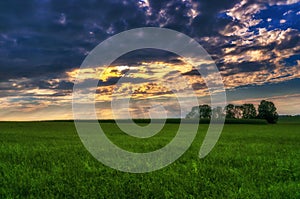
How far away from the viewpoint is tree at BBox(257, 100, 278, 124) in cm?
11125

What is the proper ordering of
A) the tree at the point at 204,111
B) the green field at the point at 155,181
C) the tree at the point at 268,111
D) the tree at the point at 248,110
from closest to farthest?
the green field at the point at 155,181
the tree at the point at 268,111
the tree at the point at 204,111
the tree at the point at 248,110

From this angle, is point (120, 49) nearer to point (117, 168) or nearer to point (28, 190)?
point (117, 168)

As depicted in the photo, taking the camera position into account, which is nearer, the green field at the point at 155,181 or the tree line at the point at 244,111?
the green field at the point at 155,181

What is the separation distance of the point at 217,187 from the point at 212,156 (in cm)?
551

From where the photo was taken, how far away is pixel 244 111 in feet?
396

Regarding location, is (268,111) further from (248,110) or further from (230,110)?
(230,110)

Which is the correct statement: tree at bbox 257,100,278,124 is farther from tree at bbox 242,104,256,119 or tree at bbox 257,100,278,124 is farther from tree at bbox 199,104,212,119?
tree at bbox 199,104,212,119

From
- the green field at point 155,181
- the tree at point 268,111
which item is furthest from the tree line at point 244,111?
the green field at point 155,181

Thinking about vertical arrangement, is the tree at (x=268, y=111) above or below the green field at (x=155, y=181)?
above

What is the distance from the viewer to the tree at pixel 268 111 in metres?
111

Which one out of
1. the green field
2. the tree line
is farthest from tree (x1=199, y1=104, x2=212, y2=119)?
the green field

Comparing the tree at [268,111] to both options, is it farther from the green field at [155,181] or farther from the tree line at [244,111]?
the green field at [155,181]

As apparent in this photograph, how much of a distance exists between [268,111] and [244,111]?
9.76 m

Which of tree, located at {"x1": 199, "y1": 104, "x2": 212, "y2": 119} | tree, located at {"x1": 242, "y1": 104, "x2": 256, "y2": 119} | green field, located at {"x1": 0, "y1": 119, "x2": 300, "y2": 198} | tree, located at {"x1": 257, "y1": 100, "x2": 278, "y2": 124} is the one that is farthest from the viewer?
tree, located at {"x1": 242, "y1": 104, "x2": 256, "y2": 119}
